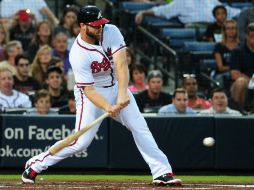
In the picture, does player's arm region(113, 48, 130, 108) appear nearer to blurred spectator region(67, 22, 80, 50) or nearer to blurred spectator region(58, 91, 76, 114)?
blurred spectator region(58, 91, 76, 114)

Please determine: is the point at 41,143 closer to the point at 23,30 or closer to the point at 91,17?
the point at 23,30

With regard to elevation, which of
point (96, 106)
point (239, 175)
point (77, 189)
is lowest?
point (239, 175)

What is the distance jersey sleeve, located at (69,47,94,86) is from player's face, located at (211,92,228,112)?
3765mm

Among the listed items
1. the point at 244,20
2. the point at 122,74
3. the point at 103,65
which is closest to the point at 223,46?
the point at 244,20

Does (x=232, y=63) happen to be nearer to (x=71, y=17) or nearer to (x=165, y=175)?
(x=71, y=17)

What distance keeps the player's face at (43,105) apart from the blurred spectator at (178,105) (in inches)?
60.9

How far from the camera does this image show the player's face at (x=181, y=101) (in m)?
11.9

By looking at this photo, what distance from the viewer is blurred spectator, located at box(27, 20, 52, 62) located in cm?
1416

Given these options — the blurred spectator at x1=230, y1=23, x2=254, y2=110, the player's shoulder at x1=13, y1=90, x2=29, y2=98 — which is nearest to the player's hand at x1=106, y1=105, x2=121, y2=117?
the player's shoulder at x1=13, y1=90, x2=29, y2=98

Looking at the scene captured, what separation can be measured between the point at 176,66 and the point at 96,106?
518cm

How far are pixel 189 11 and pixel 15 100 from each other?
4.28m

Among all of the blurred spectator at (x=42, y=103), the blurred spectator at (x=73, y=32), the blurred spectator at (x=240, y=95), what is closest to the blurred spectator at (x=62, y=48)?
the blurred spectator at (x=73, y=32)

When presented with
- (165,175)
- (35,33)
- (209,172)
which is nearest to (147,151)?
(165,175)

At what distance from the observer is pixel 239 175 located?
11695 mm
